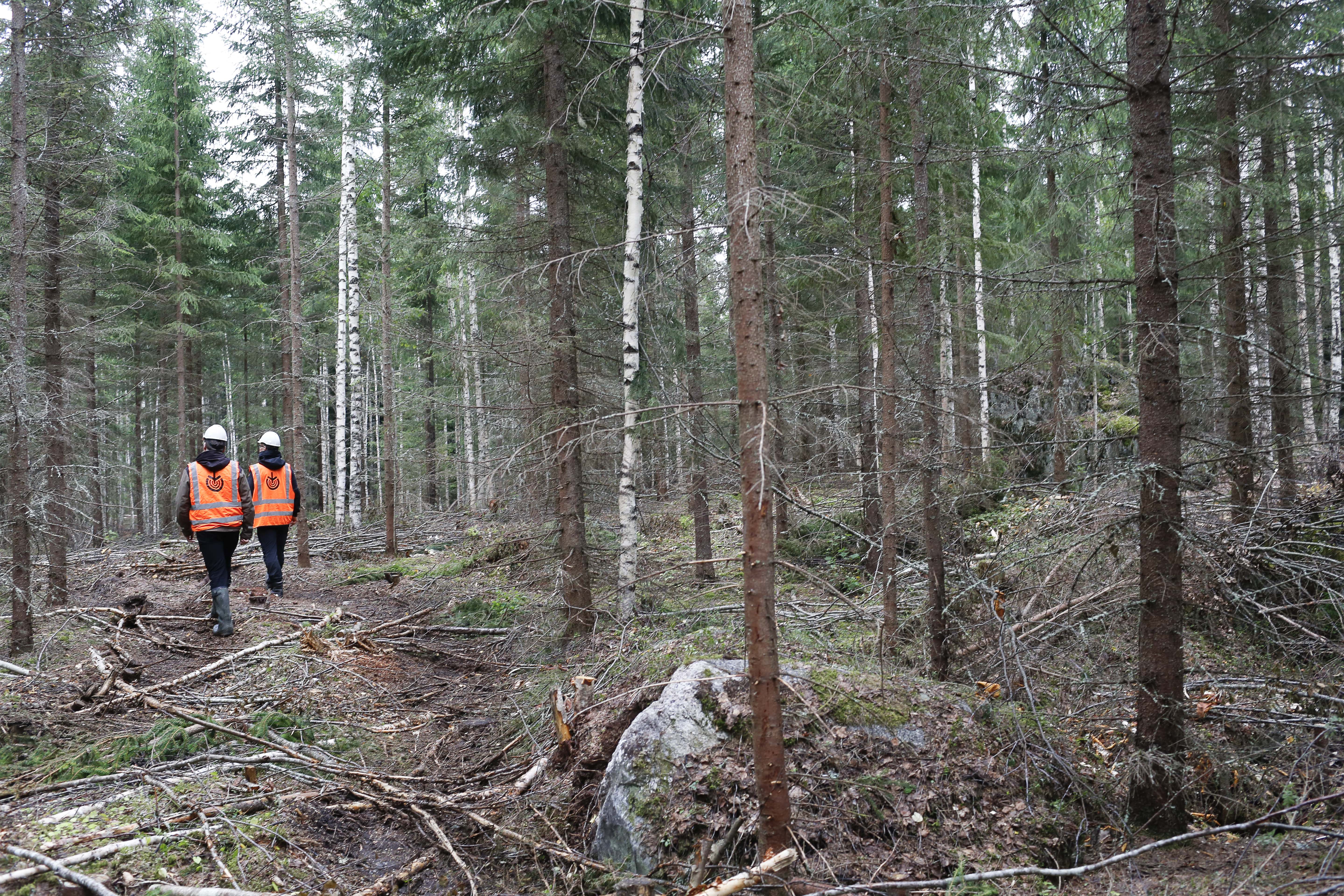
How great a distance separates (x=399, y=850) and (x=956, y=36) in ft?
27.2

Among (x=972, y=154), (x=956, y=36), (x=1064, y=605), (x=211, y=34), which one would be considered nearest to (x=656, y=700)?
(x=1064, y=605)

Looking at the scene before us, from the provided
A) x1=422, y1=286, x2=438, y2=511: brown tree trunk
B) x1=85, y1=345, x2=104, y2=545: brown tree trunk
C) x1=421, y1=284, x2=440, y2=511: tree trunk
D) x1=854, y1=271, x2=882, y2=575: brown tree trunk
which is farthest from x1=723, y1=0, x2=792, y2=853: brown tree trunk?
x1=422, y1=286, x2=438, y2=511: brown tree trunk

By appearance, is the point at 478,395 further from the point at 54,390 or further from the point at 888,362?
the point at 888,362

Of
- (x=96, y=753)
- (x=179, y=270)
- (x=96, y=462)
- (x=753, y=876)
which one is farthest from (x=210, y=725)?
(x=179, y=270)

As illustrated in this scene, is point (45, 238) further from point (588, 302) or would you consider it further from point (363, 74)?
point (588, 302)

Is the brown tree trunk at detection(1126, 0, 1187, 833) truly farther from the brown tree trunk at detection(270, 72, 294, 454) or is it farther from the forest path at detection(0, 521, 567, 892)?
the brown tree trunk at detection(270, 72, 294, 454)

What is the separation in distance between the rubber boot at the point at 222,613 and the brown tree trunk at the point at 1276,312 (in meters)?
11.4

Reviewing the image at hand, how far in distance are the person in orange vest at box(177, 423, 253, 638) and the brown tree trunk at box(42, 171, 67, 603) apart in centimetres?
247

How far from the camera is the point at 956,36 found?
699cm

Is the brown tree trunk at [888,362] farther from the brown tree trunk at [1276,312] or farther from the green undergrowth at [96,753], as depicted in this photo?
the green undergrowth at [96,753]

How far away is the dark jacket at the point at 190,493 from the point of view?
8617 millimetres

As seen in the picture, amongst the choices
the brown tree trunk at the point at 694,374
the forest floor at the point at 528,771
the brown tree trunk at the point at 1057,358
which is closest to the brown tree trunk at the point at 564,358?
→ the forest floor at the point at 528,771

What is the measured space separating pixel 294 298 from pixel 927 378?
39.1ft

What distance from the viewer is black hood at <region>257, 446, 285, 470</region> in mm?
9781
